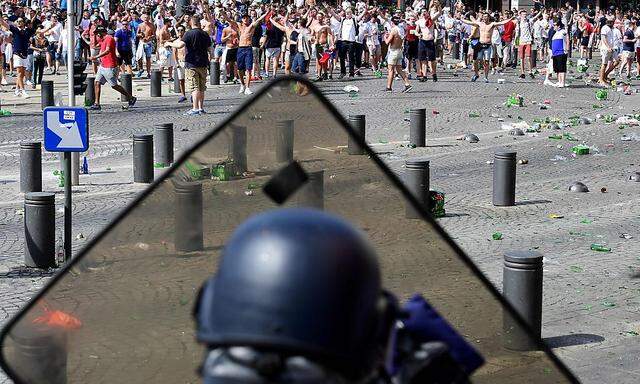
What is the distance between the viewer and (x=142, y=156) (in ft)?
48.1

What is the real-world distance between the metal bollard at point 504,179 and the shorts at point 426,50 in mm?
15958

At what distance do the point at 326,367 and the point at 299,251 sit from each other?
14 centimetres

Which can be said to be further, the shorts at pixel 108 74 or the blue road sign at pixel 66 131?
the shorts at pixel 108 74

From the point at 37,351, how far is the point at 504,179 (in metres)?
11.7

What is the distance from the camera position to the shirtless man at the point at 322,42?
30062 mm

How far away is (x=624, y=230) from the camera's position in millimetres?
12078

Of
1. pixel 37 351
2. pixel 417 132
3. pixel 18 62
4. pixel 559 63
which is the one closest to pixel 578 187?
pixel 417 132

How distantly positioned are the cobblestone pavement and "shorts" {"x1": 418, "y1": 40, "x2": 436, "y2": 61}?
3.87ft

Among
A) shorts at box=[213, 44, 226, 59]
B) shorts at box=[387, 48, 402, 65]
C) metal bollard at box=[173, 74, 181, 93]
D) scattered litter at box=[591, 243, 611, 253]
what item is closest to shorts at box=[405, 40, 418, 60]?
shorts at box=[387, 48, 402, 65]

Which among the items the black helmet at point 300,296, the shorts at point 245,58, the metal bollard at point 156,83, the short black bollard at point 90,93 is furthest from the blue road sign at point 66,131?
the metal bollard at point 156,83

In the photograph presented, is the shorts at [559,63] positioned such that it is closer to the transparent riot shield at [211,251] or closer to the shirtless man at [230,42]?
the shirtless man at [230,42]

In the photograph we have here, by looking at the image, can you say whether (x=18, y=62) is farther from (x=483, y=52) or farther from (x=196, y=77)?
(x=483, y=52)

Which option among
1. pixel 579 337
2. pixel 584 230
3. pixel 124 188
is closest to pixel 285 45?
pixel 124 188

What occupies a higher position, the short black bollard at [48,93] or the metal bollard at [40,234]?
the short black bollard at [48,93]
